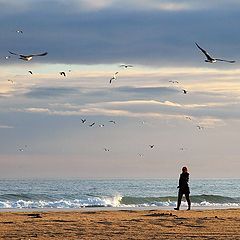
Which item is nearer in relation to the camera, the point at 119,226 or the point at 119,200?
the point at 119,226

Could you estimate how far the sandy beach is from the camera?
1722 centimetres

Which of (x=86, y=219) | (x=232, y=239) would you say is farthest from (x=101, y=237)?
(x=86, y=219)

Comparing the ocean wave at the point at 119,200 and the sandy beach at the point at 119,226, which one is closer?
the sandy beach at the point at 119,226

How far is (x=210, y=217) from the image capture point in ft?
73.0

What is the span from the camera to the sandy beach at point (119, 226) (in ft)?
56.5

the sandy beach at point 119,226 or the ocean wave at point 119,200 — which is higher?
the ocean wave at point 119,200

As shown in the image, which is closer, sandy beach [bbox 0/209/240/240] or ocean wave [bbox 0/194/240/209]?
sandy beach [bbox 0/209/240/240]

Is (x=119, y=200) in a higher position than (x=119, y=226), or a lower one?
higher

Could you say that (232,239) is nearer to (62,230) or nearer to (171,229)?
(171,229)

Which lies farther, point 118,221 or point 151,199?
point 151,199

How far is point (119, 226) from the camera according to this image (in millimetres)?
19078

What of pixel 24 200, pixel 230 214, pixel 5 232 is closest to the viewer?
pixel 5 232

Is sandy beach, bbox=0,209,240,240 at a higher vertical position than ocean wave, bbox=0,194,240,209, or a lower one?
lower

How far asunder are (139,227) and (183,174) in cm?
721
